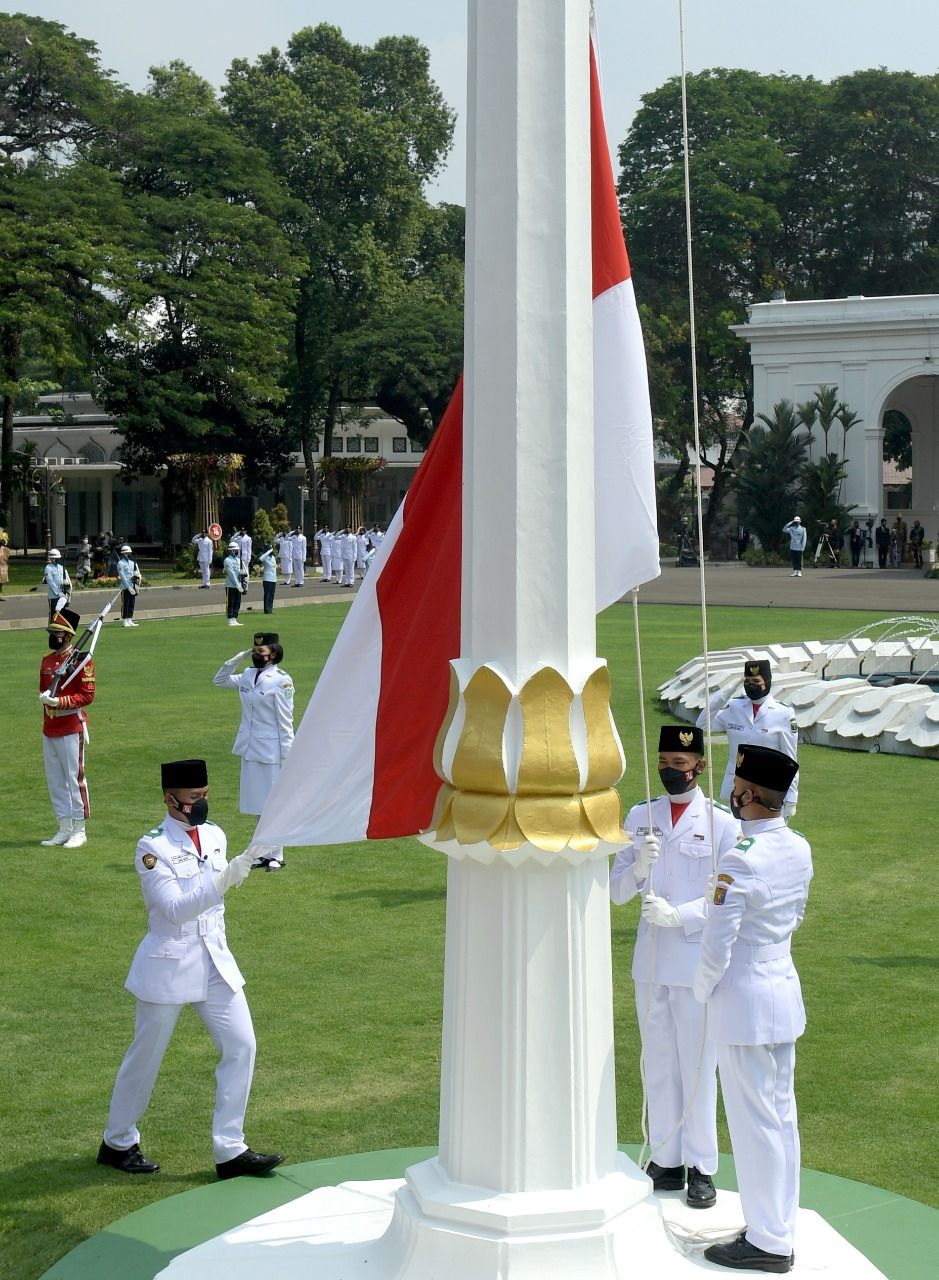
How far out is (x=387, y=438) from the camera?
72438 mm

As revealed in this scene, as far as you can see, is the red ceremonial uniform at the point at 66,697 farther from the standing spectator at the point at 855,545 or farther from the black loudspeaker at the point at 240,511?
the standing spectator at the point at 855,545

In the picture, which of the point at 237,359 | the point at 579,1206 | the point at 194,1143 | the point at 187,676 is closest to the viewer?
the point at 579,1206

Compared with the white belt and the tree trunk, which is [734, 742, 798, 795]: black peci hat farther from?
the tree trunk

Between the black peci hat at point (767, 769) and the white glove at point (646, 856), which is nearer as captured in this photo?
the black peci hat at point (767, 769)

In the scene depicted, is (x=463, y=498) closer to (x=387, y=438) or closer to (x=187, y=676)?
(x=187, y=676)

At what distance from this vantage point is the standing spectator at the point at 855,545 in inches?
1970

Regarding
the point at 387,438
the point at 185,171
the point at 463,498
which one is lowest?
the point at 463,498

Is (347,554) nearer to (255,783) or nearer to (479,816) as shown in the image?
(255,783)

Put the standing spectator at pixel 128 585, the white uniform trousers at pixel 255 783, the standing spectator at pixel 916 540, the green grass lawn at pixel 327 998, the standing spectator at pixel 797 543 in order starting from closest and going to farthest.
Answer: the green grass lawn at pixel 327 998
the white uniform trousers at pixel 255 783
the standing spectator at pixel 128 585
the standing spectator at pixel 797 543
the standing spectator at pixel 916 540

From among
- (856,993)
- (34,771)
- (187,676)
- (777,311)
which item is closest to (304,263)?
(777,311)

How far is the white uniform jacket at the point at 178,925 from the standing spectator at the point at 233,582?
2434 cm

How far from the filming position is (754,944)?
5707 millimetres

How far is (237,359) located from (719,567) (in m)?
16.3

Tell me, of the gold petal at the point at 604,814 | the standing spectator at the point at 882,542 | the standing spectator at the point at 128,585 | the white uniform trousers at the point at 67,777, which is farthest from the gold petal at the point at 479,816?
the standing spectator at the point at 882,542
